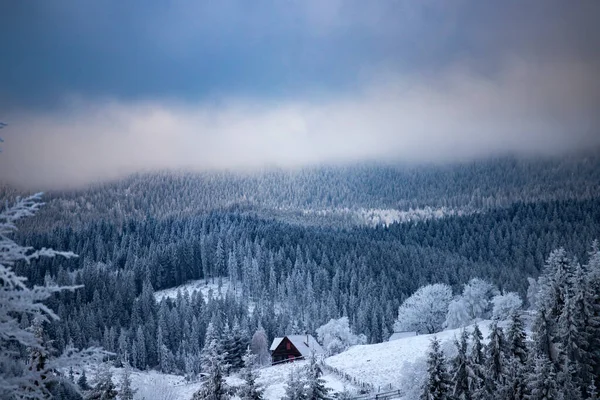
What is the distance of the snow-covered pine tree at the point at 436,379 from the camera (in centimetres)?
3209

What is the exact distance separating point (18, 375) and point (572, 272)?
56346 mm

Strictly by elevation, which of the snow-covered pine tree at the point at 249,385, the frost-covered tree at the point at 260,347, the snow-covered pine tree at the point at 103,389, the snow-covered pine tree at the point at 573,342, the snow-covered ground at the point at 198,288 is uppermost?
the snow-covered pine tree at the point at 103,389

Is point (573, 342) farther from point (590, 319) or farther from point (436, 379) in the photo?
point (436, 379)

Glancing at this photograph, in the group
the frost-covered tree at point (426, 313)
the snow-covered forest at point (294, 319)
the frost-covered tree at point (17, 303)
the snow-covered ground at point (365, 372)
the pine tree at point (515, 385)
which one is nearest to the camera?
the frost-covered tree at point (17, 303)

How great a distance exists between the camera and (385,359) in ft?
226

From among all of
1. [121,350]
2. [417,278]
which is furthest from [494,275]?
[121,350]

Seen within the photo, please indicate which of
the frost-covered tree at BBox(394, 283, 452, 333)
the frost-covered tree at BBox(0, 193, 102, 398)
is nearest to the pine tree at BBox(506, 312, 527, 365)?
the frost-covered tree at BBox(0, 193, 102, 398)

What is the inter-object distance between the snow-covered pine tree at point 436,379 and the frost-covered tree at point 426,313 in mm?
78288

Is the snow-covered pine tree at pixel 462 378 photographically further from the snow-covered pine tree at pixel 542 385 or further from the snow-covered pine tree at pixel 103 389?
the snow-covered pine tree at pixel 103 389

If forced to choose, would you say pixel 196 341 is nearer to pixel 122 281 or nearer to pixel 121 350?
pixel 121 350

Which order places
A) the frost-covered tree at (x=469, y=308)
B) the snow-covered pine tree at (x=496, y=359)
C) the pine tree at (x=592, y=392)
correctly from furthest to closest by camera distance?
the frost-covered tree at (x=469, y=308) < the pine tree at (x=592, y=392) < the snow-covered pine tree at (x=496, y=359)

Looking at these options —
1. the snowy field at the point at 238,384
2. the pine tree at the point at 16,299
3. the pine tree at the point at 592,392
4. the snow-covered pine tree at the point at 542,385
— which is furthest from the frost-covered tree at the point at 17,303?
the pine tree at the point at 592,392

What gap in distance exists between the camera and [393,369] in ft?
210

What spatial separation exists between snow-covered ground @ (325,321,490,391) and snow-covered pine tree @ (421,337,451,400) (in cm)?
2021
